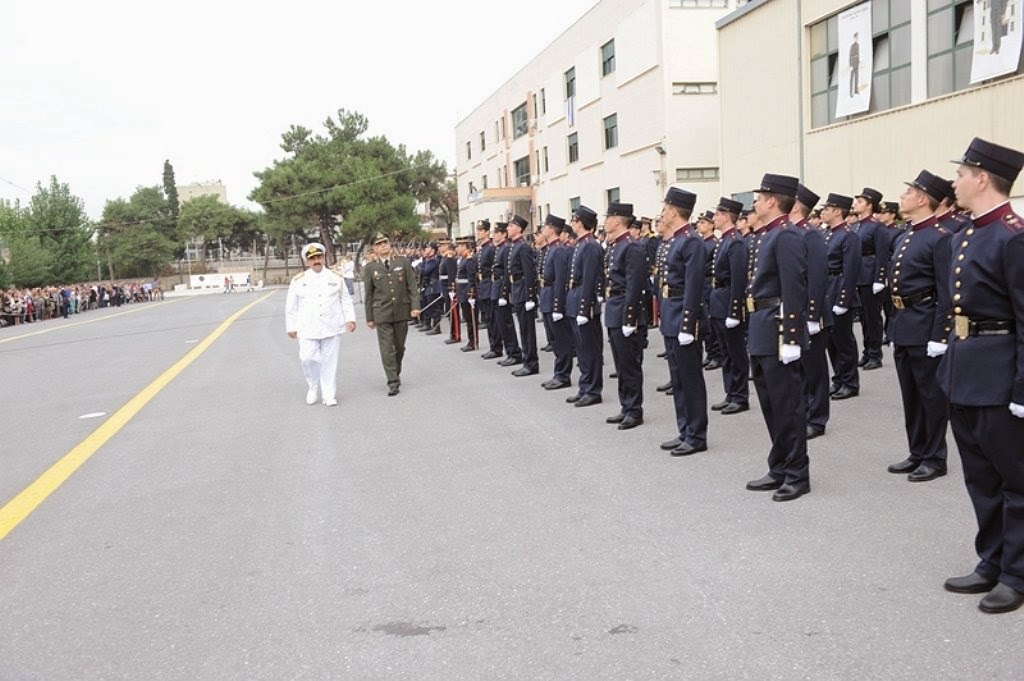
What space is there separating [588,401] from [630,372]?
1220mm

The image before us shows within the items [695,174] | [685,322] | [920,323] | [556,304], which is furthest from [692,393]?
[695,174]

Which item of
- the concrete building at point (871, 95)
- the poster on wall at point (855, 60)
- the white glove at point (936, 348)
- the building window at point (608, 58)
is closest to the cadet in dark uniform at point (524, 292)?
the white glove at point (936, 348)

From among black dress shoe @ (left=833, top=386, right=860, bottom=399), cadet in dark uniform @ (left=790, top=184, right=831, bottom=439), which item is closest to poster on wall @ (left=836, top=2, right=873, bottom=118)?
black dress shoe @ (left=833, top=386, right=860, bottom=399)

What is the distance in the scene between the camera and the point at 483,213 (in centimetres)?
6009

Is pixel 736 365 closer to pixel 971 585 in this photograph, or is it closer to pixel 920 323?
pixel 920 323

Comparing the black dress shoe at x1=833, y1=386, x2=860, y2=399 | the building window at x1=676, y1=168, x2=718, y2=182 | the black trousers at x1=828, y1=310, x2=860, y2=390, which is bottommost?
the black dress shoe at x1=833, y1=386, x2=860, y2=399

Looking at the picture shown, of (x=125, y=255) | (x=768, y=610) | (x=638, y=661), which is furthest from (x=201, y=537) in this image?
(x=125, y=255)

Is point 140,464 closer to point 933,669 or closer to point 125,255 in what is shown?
point 933,669

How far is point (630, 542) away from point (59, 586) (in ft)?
10.1

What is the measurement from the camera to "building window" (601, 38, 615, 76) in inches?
1404

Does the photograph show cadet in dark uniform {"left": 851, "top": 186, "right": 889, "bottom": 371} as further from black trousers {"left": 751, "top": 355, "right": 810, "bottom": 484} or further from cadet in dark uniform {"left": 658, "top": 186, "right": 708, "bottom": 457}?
black trousers {"left": 751, "top": 355, "right": 810, "bottom": 484}

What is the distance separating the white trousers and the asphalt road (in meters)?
1.18

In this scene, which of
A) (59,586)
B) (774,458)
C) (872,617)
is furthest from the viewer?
(774,458)

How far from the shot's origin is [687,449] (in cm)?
670
